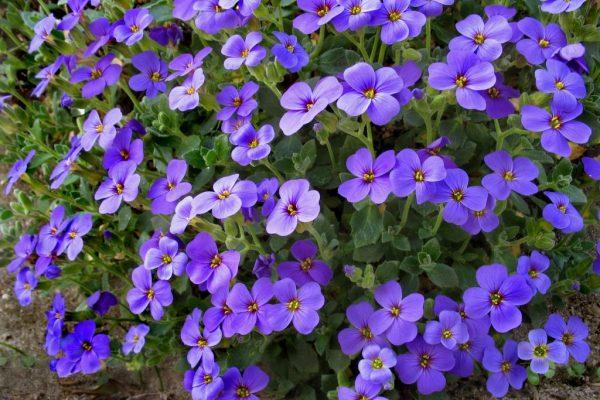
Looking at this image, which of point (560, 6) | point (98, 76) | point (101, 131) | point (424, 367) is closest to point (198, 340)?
point (424, 367)

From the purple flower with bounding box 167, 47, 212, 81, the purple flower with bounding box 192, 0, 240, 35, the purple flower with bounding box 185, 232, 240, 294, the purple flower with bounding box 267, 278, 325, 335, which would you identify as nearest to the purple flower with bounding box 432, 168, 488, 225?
the purple flower with bounding box 267, 278, 325, 335

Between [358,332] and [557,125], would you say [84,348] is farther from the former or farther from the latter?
[557,125]

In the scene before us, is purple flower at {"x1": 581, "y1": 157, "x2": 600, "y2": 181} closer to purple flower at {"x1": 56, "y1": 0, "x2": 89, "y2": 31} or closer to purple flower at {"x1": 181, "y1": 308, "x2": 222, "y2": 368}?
purple flower at {"x1": 181, "y1": 308, "x2": 222, "y2": 368}

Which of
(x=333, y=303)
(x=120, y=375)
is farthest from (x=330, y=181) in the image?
(x=120, y=375)

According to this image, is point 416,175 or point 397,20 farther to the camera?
point 397,20

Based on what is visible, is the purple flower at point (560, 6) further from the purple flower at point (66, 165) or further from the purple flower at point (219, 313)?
the purple flower at point (66, 165)

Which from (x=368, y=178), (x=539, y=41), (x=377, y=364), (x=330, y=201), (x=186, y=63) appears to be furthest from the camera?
(x=330, y=201)
